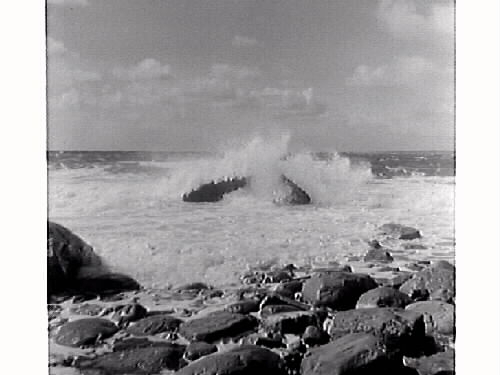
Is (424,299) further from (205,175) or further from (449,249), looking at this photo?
(205,175)

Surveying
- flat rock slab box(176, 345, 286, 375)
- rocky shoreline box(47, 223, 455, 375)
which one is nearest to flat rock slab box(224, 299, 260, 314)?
rocky shoreline box(47, 223, 455, 375)

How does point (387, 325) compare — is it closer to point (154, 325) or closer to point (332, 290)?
point (332, 290)

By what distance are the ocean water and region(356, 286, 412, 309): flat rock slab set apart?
0.39 ft

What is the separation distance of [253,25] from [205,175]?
0.52 metres

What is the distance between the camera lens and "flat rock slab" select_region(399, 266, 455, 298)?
7.38ft

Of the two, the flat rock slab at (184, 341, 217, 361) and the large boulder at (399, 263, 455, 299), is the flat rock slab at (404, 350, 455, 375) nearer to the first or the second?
the large boulder at (399, 263, 455, 299)

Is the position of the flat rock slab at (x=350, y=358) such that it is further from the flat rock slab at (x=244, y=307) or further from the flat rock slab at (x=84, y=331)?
the flat rock slab at (x=84, y=331)

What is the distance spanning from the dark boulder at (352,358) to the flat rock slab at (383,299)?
117 millimetres

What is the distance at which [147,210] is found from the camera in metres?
2.12

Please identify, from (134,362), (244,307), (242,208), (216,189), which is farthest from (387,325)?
(134,362)

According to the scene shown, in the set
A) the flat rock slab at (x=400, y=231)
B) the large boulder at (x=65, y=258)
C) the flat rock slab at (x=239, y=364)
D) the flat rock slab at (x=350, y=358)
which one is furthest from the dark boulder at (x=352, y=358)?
the large boulder at (x=65, y=258)
